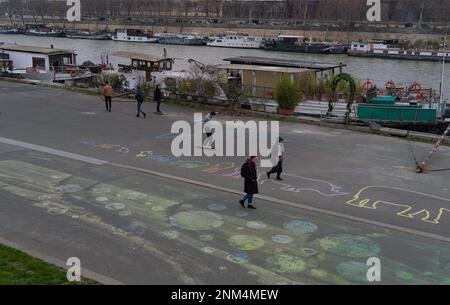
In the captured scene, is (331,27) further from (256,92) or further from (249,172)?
(249,172)

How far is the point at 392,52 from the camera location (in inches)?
3209

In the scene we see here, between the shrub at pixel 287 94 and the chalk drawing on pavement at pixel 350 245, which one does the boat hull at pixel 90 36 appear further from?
the chalk drawing on pavement at pixel 350 245

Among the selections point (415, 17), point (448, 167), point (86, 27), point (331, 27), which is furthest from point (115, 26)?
point (448, 167)

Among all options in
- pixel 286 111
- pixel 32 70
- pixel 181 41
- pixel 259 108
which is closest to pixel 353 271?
pixel 286 111

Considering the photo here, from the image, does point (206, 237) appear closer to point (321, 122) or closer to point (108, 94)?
point (321, 122)

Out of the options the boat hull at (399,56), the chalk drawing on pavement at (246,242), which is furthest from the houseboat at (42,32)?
the chalk drawing on pavement at (246,242)

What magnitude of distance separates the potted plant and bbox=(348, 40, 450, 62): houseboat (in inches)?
2155

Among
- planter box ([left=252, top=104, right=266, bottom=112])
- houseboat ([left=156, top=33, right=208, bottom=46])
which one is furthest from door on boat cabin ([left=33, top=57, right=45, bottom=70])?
houseboat ([left=156, top=33, right=208, bottom=46])

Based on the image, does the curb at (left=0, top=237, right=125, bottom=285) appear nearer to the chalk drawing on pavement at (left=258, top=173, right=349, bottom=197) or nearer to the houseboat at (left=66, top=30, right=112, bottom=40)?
the chalk drawing on pavement at (left=258, top=173, right=349, bottom=197)

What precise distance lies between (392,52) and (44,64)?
56984mm

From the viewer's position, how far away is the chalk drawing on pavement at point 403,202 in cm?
1318

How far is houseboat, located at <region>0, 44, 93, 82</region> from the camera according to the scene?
39438 millimetres

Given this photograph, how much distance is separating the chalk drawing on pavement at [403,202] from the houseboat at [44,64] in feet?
94.1
